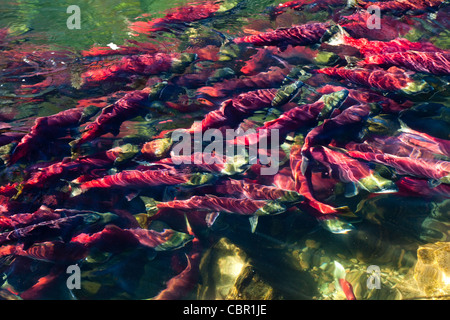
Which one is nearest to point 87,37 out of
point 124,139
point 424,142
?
point 124,139

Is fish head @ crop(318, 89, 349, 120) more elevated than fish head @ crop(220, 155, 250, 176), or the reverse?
fish head @ crop(318, 89, 349, 120)

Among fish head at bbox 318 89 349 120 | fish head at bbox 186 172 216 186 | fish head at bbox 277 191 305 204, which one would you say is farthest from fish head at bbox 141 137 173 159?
fish head at bbox 318 89 349 120

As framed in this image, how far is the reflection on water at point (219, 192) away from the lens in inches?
104

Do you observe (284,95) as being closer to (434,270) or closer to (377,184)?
(377,184)

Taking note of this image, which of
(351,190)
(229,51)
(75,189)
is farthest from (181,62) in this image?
(351,190)

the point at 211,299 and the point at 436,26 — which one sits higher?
the point at 436,26

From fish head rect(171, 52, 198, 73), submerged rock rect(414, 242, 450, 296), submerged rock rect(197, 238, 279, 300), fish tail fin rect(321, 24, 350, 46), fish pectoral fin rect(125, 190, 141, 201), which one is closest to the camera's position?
submerged rock rect(414, 242, 450, 296)

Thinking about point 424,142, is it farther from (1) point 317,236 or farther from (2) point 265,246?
(2) point 265,246

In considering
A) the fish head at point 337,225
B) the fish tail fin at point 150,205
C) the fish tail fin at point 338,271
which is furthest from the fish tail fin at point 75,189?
the fish tail fin at point 338,271

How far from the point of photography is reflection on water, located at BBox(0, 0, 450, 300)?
8.69 ft

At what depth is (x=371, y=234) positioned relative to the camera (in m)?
2.76

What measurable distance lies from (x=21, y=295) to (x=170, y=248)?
1372 millimetres

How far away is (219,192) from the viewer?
3117 millimetres

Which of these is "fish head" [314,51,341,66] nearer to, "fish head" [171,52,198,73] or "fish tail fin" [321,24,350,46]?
"fish tail fin" [321,24,350,46]
